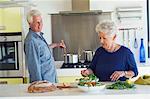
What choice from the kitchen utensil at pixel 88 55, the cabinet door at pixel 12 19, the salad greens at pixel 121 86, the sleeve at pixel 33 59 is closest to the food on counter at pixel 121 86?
the salad greens at pixel 121 86

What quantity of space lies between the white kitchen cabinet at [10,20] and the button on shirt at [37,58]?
932mm

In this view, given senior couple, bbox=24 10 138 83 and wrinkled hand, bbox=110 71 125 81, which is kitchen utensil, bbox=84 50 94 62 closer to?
senior couple, bbox=24 10 138 83

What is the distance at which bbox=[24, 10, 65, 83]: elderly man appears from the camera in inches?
121

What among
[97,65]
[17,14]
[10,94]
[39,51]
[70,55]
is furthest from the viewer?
[70,55]

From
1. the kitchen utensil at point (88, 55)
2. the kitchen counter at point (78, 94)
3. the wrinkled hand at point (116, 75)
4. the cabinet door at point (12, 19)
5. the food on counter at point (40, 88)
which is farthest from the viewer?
the kitchen utensil at point (88, 55)

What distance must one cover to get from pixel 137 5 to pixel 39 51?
2.01 meters

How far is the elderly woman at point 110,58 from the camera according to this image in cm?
278

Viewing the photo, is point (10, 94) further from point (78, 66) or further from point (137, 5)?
point (137, 5)

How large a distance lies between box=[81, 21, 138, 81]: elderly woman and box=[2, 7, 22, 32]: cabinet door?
149cm

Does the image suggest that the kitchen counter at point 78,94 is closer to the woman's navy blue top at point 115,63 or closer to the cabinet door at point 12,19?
the woman's navy blue top at point 115,63

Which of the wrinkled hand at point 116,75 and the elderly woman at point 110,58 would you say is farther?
the elderly woman at point 110,58

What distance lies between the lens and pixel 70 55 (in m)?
4.48

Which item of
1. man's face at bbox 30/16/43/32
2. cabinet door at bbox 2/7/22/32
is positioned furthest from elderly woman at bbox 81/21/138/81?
cabinet door at bbox 2/7/22/32

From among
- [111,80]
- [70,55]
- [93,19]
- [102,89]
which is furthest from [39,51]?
[93,19]
